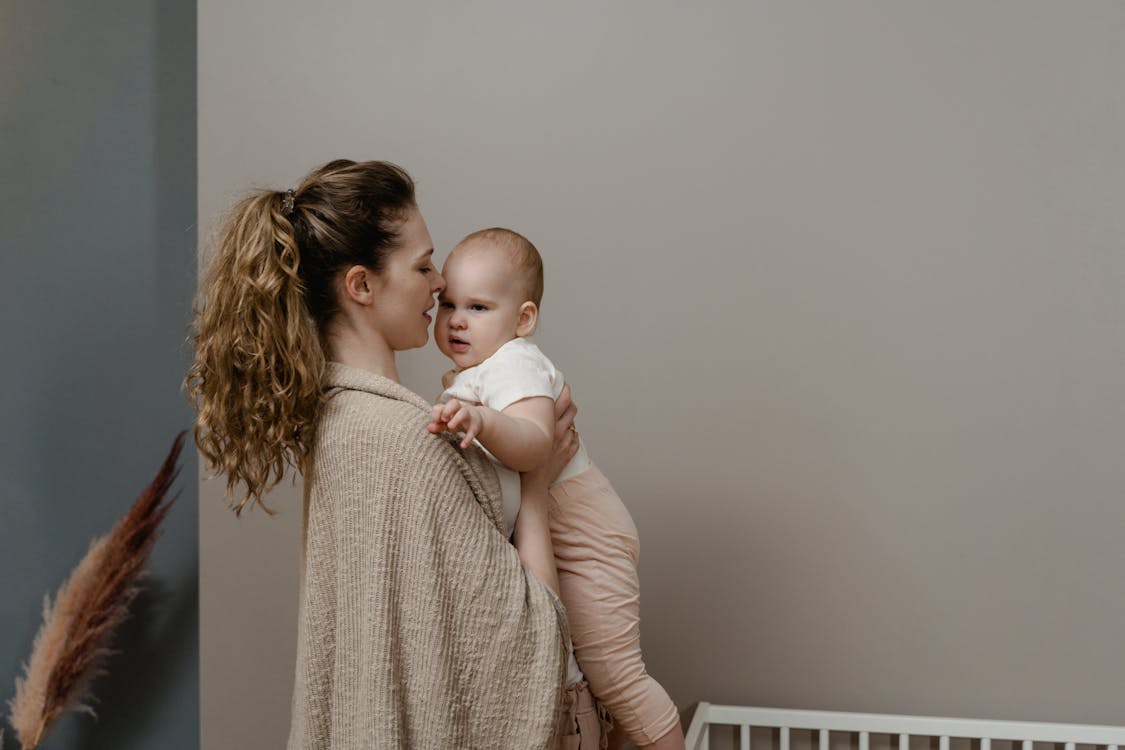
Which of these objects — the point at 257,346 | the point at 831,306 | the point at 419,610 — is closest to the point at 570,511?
the point at 419,610

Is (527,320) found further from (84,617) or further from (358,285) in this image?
(84,617)

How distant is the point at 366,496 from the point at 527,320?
376mm

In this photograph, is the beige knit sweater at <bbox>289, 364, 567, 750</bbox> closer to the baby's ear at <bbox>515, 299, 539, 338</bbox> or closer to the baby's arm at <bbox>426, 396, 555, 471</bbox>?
the baby's arm at <bbox>426, 396, 555, 471</bbox>

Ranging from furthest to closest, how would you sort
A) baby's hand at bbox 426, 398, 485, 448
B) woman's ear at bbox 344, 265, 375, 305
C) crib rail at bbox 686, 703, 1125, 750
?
crib rail at bbox 686, 703, 1125, 750, woman's ear at bbox 344, 265, 375, 305, baby's hand at bbox 426, 398, 485, 448

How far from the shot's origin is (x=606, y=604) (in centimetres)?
133

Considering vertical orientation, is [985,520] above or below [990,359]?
below

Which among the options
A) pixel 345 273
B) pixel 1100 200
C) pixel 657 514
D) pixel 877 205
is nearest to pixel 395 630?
pixel 345 273

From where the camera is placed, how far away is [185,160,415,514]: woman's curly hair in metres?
1.11

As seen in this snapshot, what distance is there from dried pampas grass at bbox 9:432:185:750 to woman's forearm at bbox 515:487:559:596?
38.2 inches

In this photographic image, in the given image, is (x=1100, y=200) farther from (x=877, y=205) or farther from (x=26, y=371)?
(x=26, y=371)

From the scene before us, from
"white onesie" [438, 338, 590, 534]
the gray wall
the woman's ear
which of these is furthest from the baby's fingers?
the gray wall

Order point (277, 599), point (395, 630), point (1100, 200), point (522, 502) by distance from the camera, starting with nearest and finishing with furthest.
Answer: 1. point (395, 630)
2. point (522, 502)
3. point (1100, 200)
4. point (277, 599)

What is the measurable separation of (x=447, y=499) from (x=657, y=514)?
2.90 feet

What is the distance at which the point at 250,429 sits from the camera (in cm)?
114
